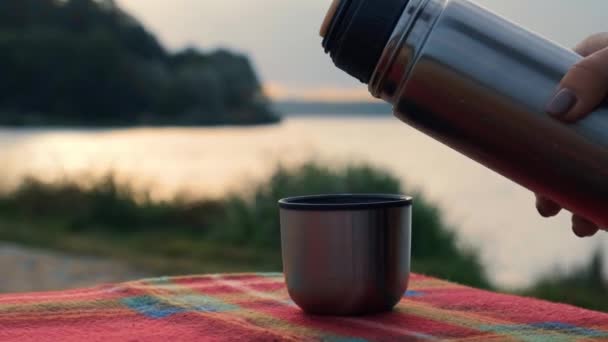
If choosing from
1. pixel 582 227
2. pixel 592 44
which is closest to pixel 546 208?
pixel 582 227

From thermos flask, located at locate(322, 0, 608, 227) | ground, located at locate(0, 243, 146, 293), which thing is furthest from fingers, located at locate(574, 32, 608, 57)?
ground, located at locate(0, 243, 146, 293)

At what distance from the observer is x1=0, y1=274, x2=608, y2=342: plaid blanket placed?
0.62m

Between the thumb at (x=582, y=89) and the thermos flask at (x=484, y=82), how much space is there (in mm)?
10

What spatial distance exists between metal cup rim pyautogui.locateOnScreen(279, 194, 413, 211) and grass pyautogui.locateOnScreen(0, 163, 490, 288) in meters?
2.20

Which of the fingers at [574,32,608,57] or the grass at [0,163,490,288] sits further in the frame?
the grass at [0,163,490,288]

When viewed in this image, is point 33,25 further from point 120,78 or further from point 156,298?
point 156,298

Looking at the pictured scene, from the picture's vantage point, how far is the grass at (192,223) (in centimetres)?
342

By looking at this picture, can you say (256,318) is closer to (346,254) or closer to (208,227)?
(346,254)

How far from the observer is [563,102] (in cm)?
54

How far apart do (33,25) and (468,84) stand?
8631 millimetres

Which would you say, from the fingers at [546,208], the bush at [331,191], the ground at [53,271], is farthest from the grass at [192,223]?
the fingers at [546,208]

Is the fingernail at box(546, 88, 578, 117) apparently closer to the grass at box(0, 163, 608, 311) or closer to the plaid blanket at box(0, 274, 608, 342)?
the plaid blanket at box(0, 274, 608, 342)

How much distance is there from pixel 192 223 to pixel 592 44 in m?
3.93

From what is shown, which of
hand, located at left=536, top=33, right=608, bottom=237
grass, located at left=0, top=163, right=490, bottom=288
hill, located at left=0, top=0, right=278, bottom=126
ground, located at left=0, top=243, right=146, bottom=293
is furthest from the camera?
hill, located at left=0, top=0, right=278, bottom=126
